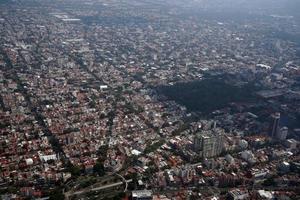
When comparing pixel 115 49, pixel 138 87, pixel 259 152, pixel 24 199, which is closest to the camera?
pixel 24 199

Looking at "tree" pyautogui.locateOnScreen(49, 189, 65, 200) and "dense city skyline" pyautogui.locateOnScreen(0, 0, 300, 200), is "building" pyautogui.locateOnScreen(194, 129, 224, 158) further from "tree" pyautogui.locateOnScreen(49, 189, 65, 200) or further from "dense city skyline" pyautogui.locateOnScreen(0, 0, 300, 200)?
"tree" pyautogui.locateOnScreen(49, 189, 65, 200)

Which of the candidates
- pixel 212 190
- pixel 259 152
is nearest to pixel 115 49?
pixel 259 152

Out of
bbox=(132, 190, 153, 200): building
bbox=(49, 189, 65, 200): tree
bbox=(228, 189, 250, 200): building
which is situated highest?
bbox=(132, 190, 153, 200): building

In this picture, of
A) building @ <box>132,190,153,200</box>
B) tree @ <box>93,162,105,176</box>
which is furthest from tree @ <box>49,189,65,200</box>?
building @ <box>132,190,153,200</box>

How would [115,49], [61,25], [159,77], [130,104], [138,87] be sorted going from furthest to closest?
1. [61,25]
2. [115,49]
3. [159,77]
4. [138,87]
5. [130,104]

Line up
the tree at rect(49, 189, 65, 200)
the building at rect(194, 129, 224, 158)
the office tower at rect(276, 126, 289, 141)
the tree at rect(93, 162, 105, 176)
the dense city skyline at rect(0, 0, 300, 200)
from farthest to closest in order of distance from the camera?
1. the office tower at rect(276, 126, 289, 141)
2. the building at rect(194, 129, 224, 158)
3. the tree at rect(93, 162, 105, 176)
4. the dense city skyline at rect(0, 0, 300, 200)
5. the tree at rect(49, 189, 65, 200)

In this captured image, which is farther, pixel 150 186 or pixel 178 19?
pixel 178 19

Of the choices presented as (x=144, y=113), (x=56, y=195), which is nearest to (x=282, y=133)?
(x=144, y=113)

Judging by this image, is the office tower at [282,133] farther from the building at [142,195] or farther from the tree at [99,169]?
the tree at [99,169]

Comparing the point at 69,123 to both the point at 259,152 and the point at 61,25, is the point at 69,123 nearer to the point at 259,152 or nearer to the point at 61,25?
the point at 259,152
